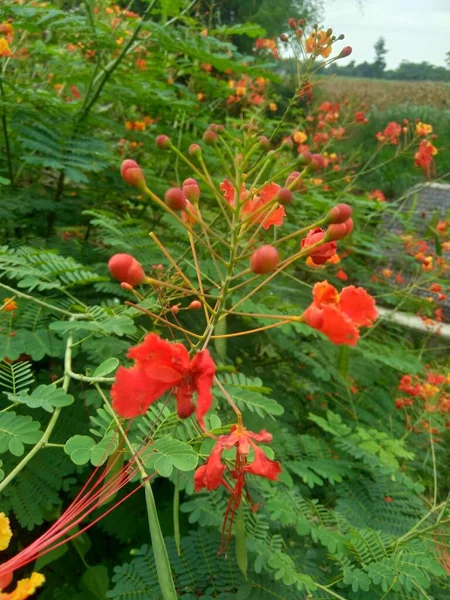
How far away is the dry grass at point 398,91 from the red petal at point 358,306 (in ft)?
32.4

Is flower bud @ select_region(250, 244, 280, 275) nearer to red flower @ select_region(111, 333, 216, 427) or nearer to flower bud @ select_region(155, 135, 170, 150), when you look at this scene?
red flower @ select_region(111, 333, 216, 427)

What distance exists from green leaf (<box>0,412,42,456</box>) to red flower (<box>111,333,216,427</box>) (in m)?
0.37

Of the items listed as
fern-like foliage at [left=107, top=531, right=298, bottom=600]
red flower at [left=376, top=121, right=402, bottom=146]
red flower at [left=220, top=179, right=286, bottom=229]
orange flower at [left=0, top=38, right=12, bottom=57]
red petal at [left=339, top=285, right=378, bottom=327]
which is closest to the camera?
red petal at [left=339, top=285, right=378, bottom=327]

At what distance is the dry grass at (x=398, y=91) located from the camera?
33.2ft

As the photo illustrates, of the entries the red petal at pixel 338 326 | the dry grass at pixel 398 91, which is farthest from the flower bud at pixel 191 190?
the dry grass at pixel 398 91

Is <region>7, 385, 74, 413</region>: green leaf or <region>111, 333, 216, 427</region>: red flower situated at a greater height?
<region>111, 333, 216, 427</region>: red flower

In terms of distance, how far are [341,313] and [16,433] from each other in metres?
0.66

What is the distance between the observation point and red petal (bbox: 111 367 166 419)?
2.32ft

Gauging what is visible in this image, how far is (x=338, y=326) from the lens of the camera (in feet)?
2.53

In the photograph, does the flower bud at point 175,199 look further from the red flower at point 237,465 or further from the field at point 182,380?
the red flower at point 237,465

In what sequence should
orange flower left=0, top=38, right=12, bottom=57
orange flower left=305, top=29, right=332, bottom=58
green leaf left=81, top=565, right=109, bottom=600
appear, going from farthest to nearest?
orange flower left=0, top=38, right=12, bottom=57, orange flower left=305, top=29, right=332, bottom=58, green leaf left=81, top=565, right=109, bottom=600

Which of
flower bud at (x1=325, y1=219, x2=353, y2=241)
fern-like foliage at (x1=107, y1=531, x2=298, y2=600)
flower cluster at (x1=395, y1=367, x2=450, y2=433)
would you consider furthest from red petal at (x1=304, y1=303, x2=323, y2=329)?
flower cluster at (x1=395, y1=367, x2=450, y2=433)

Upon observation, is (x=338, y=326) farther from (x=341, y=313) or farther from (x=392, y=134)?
(x=392, y=134)

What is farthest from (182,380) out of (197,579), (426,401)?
(426,401)
